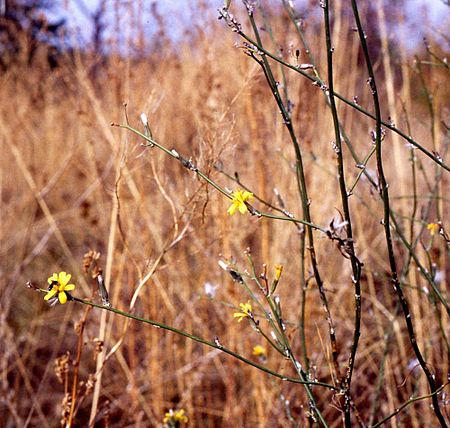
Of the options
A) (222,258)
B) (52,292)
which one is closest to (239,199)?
(52,292)

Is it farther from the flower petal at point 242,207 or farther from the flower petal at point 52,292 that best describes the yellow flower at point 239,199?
the flower petal at point 52,292

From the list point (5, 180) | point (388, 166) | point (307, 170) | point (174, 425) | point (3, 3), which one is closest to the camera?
point (174, 425)

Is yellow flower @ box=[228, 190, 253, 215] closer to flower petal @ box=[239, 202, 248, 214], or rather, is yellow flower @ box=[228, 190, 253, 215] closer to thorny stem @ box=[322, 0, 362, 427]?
flower petal @ box=[239, 202, 248, 214]

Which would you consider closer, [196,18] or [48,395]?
[196,18]

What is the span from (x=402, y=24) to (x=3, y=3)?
2.66m

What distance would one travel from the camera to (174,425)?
1.33 metres

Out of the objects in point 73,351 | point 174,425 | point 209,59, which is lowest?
point 174,425

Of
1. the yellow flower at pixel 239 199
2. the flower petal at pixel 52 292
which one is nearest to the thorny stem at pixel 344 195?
the yellow flower at pixel 239 199

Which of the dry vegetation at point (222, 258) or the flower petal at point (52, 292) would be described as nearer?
the flower petal at point (52, 292)

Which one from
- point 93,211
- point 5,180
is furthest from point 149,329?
point 5,180

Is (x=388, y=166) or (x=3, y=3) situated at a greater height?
(x=3, y=3)

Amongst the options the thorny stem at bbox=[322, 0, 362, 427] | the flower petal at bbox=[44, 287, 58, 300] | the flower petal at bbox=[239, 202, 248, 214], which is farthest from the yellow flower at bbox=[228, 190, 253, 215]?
the flower petal at bbox=[44, 287, 58, 300]

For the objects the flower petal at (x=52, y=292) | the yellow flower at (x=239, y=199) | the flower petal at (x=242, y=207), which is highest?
the yellow flower at (x=239, y=199)

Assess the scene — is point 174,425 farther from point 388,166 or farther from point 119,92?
point 388,166
